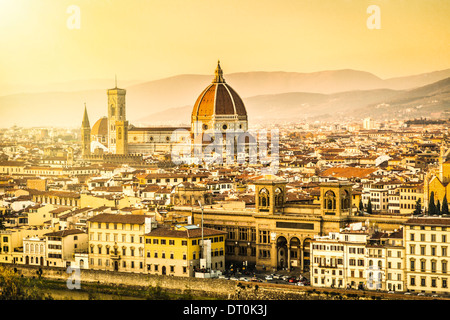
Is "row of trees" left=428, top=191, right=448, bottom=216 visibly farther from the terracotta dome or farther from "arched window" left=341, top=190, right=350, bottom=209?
the terracotta dome

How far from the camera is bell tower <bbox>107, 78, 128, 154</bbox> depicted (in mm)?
76312

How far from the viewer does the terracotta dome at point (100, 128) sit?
83.3 metres

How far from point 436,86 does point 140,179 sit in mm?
40999

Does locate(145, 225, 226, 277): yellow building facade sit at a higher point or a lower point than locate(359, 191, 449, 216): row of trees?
lower

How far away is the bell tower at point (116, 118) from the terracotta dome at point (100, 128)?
10.5 ft

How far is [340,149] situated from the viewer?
72438mm

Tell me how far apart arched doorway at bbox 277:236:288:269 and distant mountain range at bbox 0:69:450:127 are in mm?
38684

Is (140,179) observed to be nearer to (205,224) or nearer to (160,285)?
(205,224)

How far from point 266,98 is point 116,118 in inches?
1289

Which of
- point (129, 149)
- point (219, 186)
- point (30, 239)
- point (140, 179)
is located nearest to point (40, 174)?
point (140, 179)

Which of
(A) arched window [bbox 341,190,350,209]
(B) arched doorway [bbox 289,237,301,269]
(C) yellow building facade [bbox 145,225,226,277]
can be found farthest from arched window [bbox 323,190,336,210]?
(C) yellow building facade [bbox 145,225,226,277]

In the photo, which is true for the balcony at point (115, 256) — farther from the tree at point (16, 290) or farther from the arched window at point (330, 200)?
the arched window at point (330, 200)

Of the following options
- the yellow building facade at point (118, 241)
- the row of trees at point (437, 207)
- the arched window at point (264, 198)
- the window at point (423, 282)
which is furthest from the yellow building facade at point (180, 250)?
the row of trees at point (437, 207)

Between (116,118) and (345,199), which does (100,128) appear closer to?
(116,118)
